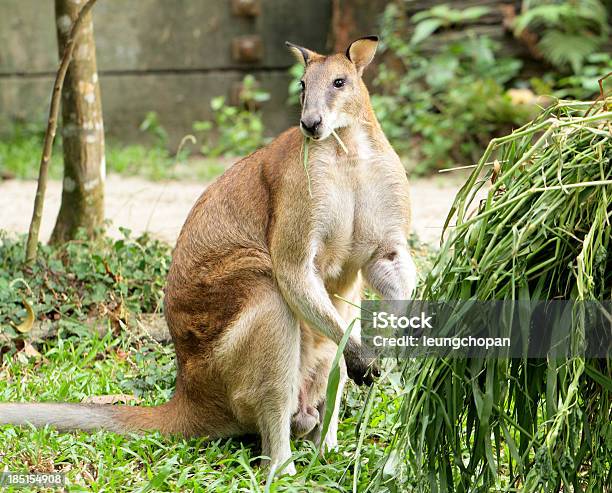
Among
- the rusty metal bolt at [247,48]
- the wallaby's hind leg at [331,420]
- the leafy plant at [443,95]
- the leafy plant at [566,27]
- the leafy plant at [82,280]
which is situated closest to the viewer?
the wallaby's hind leg at [331,420]

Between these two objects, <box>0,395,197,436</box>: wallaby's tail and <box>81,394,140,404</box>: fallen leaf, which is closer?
<box>0,395,197,436</box>: wallaby's tail

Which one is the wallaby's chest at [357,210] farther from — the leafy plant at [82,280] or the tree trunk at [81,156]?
the tree trunk at [81,156]

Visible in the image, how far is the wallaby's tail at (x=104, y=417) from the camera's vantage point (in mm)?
3936

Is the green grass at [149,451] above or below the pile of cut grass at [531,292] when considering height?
below

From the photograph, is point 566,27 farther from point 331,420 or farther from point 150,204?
point 331,420

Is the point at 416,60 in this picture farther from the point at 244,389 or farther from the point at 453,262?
the point at 453,262

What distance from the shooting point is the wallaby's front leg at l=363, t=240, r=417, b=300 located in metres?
3.92

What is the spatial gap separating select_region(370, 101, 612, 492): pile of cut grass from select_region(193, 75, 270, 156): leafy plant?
7.82m

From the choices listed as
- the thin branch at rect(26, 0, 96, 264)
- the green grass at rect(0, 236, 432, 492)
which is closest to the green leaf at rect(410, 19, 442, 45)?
the green grass at rect(0, 236, 432, 492)

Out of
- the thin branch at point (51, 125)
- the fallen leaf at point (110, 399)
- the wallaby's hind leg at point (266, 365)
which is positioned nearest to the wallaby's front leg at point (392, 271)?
the wallaby's hind leg at point (266, 365)

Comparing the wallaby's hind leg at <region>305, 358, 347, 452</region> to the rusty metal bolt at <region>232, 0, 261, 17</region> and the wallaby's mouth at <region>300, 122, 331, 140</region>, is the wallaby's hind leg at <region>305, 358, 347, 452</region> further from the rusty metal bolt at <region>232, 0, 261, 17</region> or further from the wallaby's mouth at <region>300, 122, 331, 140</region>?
the rusty metal bolt at <region>232, 0, 261, 17</region>

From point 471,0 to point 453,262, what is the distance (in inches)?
330

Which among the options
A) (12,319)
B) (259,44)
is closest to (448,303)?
(12,319)

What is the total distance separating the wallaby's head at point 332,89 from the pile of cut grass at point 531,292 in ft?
Answer: 3.55
